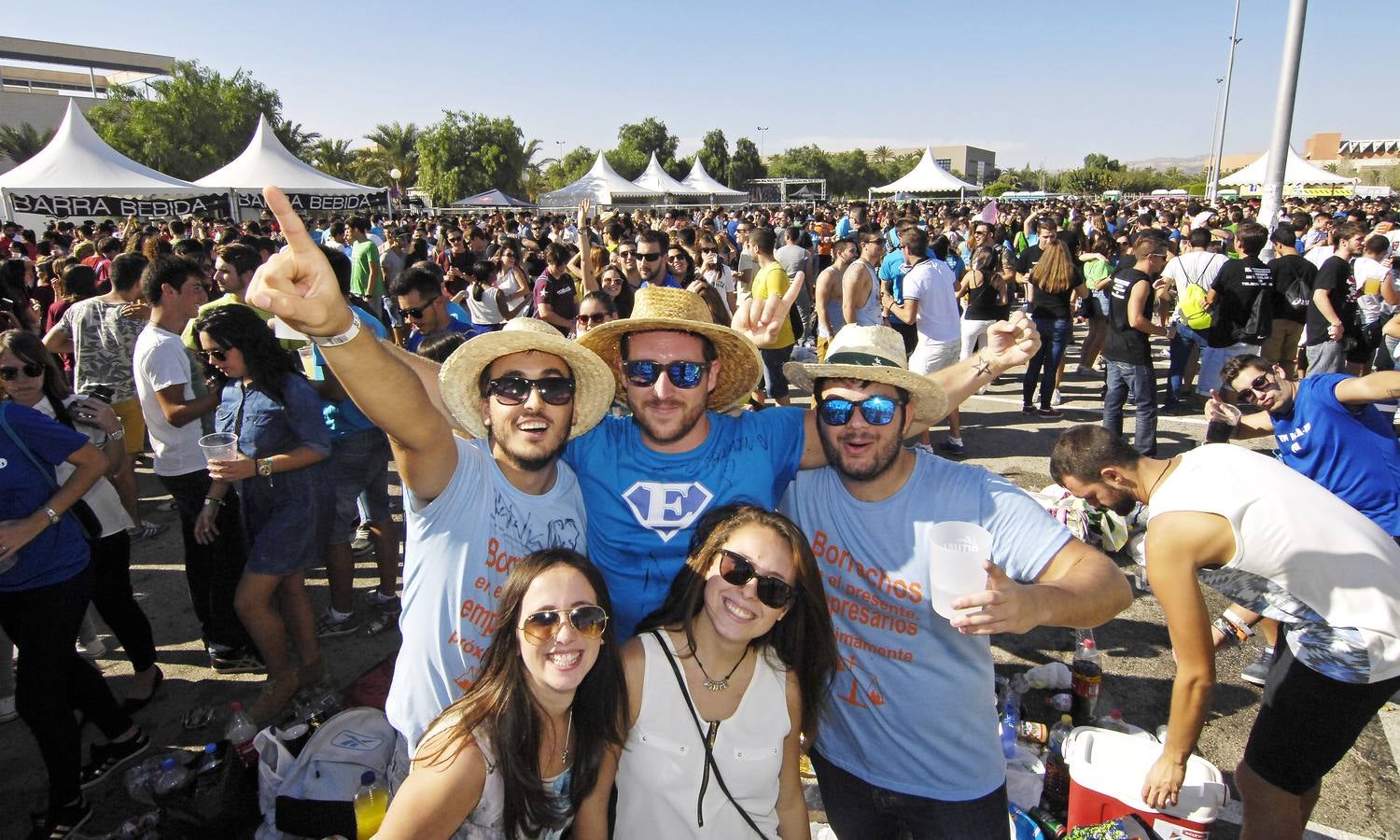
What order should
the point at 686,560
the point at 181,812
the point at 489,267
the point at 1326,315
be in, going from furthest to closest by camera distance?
the point at 489,267 → the point at 1326,315 → the point at 181,812 → the point at 686,560

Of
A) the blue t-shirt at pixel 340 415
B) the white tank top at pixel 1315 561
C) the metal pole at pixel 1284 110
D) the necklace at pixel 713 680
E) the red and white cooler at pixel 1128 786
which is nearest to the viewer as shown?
the necklace at pixel 713 680

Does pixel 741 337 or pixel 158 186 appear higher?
pixel 158 186

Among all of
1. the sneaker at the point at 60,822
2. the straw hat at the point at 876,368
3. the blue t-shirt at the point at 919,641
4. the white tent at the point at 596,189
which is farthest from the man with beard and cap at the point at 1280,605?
the white tent at the point at 596,189

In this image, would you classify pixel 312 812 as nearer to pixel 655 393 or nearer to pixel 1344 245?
pixel 655 393

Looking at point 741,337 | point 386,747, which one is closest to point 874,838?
point 741,337

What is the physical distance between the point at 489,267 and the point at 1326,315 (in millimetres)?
8425

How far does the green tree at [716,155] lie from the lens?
240 ft

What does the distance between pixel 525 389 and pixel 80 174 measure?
69.9 feet

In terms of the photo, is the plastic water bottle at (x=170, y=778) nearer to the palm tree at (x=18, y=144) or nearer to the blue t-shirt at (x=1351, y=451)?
the blue t-shirt at (x=1351, y=451)

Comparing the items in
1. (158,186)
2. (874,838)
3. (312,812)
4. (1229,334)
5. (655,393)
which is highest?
(158,186)

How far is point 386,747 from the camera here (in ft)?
9.71

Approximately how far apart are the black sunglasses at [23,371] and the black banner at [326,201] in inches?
705

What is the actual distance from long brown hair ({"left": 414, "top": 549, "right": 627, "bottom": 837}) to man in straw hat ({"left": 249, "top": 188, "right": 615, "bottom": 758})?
134mm

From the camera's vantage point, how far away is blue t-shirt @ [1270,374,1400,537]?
324cm
